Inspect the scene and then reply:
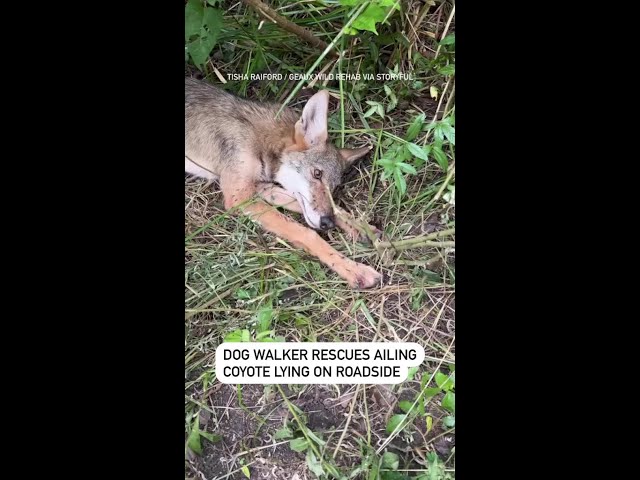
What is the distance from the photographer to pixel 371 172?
3355 mm

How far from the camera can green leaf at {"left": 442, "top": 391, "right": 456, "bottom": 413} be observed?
3.14 metres

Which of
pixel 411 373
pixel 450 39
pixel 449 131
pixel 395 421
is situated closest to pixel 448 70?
pixel 450 39

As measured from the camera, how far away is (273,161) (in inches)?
144

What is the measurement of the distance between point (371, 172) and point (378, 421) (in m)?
→ 1.27

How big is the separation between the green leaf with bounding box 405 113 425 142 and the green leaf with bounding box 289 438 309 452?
1591 mm

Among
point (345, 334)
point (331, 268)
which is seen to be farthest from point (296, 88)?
point (345, 334)

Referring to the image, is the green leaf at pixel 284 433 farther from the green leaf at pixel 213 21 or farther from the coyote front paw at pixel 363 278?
the green leaf at pixel 213 21

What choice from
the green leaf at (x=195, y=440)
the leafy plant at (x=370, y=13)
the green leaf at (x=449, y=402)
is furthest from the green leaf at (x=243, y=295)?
the leafy plant at (x=370, y=13)

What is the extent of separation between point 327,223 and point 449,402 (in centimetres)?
110

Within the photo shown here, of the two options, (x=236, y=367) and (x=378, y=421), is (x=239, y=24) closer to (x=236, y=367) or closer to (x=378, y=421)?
(x=236, y=367)

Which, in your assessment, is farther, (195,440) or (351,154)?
(351,154)

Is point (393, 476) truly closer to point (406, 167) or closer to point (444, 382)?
point (444, 382)

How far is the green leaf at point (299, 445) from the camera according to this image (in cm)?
312

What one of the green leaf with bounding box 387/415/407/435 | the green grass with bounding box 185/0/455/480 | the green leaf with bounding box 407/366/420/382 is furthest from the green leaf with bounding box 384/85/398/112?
the green leaf with bounding box 387/415/407/435
